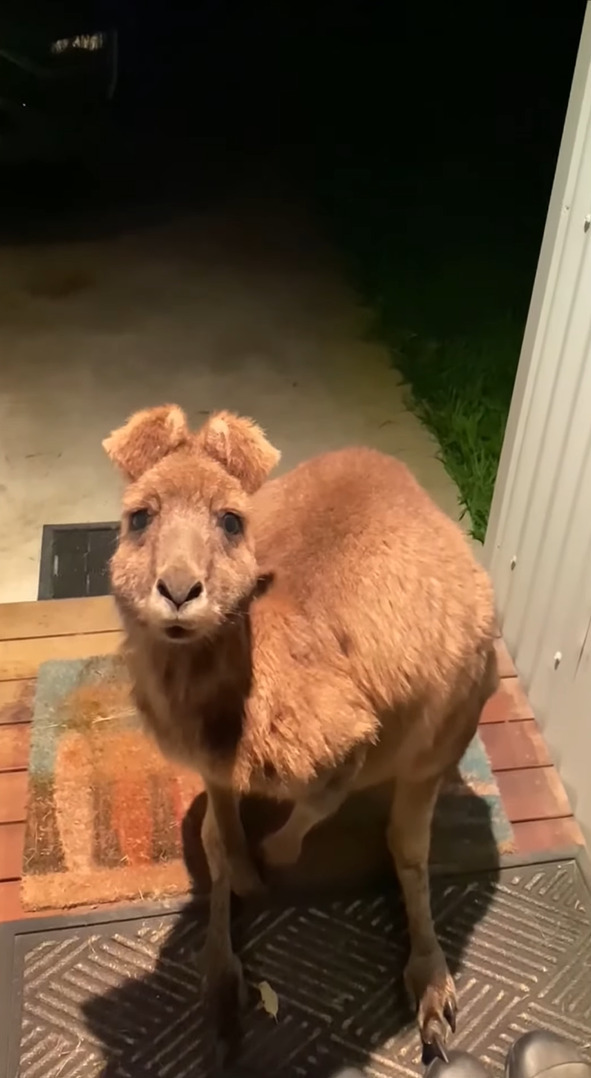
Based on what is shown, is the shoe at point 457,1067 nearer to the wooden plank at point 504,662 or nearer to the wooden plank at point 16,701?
the wooden plank at point 504,662

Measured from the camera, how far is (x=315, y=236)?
176 inches

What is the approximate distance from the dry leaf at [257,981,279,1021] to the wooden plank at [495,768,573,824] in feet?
1.97

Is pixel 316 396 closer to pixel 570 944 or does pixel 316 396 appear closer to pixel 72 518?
pixel 72 518

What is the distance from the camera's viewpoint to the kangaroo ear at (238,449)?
4.46ft

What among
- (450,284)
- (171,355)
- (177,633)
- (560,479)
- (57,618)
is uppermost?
(177,633)

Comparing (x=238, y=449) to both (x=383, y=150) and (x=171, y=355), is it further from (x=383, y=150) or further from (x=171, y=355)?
(x=383, y=150)

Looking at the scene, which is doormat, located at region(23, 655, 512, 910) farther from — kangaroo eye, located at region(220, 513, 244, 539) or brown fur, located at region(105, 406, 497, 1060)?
kangaroo eye, located at region(220, 513, 244, 539)

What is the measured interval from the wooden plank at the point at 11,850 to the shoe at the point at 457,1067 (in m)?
0.82

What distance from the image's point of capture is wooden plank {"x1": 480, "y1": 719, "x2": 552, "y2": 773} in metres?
2.15

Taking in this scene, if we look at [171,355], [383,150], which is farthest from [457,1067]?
[383,150]

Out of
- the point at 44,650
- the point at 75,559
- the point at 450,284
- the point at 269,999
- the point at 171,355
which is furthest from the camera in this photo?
the point at 450,284

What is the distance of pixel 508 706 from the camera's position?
7.42ft

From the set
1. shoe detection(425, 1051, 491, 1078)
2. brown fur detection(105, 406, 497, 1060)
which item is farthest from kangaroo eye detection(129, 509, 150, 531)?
shoe detection(425, 1051, 491, 1078)

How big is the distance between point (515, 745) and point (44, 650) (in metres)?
1.09
